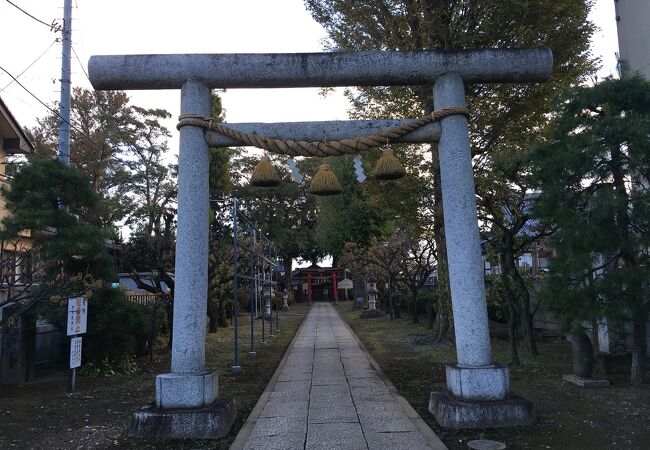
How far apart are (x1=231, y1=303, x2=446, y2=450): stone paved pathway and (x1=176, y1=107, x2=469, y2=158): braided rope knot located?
3.09 m

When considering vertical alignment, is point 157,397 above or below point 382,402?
above

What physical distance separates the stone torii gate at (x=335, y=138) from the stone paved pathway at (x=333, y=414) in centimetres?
47

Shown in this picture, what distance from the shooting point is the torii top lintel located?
5.87 metres

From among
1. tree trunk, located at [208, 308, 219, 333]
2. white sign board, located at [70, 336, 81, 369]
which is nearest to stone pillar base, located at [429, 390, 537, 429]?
white sign board, located at [70, 336, 81, 369]

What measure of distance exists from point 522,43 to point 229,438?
386 inches

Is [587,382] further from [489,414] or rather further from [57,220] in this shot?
[57,220]

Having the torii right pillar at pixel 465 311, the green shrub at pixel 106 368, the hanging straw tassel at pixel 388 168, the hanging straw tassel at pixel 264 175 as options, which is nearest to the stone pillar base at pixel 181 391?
the hanging straw tassel at pixel 264 175

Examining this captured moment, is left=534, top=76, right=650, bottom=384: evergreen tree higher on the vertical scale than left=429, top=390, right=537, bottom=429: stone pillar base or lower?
higher

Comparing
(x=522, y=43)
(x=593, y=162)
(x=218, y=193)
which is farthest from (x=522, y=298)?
(x=218, y=193)

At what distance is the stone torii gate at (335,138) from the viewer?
17.7 ft

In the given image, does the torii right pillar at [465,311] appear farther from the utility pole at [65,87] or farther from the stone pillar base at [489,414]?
the utility pole at [65,87]

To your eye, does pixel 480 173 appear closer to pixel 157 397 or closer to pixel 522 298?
pixel 522 298

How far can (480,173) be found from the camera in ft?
35.1

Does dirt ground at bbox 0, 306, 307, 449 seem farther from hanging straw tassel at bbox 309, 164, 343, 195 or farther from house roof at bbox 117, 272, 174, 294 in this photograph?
hanging straw tassel at bbox 309, 164, 343, 195
